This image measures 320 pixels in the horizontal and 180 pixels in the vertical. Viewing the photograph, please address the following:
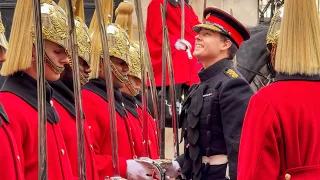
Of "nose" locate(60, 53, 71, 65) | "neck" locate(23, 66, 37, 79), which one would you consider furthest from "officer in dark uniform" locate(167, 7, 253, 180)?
"neck" locate(23, 66, 37, 79)

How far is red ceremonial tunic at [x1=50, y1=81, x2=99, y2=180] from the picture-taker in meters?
5.56

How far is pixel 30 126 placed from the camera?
4977 mm

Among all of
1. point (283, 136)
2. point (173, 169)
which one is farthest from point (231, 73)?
point (283, 136)

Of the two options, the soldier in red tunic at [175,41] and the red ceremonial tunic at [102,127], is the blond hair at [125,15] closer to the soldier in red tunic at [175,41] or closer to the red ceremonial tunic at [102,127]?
the red ceremonial tunic at [102,127]

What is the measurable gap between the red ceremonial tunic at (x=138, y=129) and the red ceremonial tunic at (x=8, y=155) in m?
1.96

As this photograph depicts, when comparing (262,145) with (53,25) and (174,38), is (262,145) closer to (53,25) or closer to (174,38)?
(53,25)

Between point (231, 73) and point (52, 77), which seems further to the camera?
point (231, 73)

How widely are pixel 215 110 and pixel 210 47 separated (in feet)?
1.51

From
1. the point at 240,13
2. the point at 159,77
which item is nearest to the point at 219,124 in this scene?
the point at 159,77

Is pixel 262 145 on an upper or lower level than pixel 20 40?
lower

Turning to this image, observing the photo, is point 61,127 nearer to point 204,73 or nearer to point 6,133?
point 6,133

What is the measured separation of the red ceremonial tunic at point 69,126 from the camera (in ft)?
18.2

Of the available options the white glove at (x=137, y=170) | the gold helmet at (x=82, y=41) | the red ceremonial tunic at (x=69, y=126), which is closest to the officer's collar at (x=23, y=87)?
the red ceremonial tunic at (x=69, y=126)

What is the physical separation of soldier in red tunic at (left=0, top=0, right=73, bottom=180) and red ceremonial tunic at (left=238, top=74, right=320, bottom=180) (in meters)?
0.92
